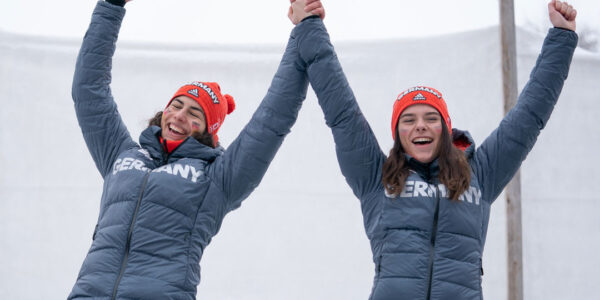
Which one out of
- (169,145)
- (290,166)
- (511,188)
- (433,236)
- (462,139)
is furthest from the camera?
(290,166)

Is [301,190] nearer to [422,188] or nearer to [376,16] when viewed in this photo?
[376,16]

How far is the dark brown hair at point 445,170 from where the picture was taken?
1.65 m

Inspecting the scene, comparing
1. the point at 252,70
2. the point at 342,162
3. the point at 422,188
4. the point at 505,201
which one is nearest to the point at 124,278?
the point at 342,162

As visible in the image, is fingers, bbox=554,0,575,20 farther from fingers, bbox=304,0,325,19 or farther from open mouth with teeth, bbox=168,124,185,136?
open mouth with teeth, bbox=168,124,185,136

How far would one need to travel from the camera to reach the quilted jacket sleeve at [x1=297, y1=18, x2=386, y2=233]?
5.65 feet

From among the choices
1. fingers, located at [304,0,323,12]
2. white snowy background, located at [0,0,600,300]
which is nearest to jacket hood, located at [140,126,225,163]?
fingers, located at [304,0,323,12]

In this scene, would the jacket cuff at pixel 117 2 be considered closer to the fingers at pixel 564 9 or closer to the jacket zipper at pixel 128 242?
the jacket zipper at pixel 128 242

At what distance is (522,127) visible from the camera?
5.72 ft

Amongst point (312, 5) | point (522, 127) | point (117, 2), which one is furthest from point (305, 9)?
point (522, 127)

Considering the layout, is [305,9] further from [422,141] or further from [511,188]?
[511,188]

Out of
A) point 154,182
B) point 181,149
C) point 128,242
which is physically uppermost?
point 181,149

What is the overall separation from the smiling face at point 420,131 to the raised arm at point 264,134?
319 mm

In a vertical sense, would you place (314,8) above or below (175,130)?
above

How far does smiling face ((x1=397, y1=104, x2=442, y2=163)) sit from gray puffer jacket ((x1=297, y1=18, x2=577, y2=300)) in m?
0.04
